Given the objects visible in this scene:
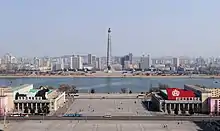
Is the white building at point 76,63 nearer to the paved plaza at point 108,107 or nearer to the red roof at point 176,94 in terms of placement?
the paved plaza at point 108,107

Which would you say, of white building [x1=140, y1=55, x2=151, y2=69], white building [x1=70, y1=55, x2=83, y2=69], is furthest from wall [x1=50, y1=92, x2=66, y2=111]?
white building [x1=140, y1=55, x2=151, y2=69]

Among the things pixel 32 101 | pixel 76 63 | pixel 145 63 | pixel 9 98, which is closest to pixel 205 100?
pixel 32 101

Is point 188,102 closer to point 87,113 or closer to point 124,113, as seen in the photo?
point 124,113

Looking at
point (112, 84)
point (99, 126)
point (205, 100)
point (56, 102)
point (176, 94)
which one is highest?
point (176, 94)

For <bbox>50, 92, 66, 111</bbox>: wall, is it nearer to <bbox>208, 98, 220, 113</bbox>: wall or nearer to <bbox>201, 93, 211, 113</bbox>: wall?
<bbox>201, 93, 211, 113</bbox>: wall

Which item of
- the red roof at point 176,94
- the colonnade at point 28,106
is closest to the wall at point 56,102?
the colonnade at point 28,106

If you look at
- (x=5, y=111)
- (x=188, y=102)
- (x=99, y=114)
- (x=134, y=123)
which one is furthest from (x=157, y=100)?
(x=5, y=111)

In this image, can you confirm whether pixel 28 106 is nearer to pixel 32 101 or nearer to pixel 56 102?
pixel 32 101
